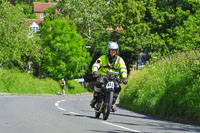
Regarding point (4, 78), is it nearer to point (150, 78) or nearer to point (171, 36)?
point (171, 36)

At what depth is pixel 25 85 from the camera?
4866 cm

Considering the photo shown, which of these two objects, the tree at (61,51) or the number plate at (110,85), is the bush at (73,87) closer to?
the tree at (61,51)

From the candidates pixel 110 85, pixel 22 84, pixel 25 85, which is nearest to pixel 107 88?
pixel 110 85

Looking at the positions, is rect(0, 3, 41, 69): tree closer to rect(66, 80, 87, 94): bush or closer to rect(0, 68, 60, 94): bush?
rect(0, 68, 60, 94): bush

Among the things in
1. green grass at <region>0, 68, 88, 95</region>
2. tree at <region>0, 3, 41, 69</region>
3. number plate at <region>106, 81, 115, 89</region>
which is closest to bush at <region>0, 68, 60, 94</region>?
green grass at <region>0, 68, 88, 95</region>

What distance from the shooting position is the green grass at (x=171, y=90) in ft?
47.1

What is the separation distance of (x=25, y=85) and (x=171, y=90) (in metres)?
33.9

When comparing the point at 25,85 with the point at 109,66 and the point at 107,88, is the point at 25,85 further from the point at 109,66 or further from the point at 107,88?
the point at 107,88

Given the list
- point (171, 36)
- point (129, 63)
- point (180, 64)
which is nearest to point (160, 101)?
point (180, 64)

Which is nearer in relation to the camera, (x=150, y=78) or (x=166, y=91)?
(x=166, y=91)

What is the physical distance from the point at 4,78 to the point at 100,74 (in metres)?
34.2

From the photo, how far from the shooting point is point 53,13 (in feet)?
259

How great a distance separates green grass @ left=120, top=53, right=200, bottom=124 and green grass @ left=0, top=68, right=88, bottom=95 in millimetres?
24513

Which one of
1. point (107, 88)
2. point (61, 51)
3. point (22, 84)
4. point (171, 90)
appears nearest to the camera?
point (107, 88)
